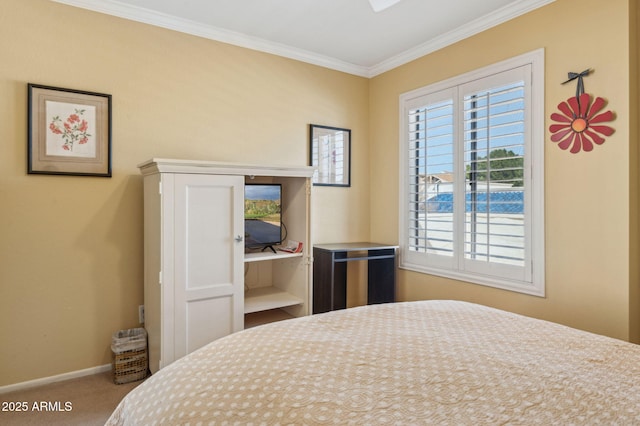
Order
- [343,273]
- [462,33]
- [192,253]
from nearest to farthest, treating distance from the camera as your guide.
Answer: [192,253] → [462,33] → [343,273]

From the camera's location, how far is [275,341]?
4.25 ft

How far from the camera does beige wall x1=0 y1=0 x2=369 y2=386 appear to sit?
2271mm

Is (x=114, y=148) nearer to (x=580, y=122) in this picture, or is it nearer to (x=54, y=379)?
(x=54, y=379)

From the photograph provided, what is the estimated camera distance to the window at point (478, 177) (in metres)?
2.46

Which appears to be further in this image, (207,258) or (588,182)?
(207,258)

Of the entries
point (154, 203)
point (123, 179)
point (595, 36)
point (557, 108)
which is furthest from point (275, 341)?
point (595, 36)

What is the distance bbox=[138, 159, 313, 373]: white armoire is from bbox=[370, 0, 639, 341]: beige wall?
5.72ft

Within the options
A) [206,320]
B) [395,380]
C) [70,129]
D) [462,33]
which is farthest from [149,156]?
[462,33]

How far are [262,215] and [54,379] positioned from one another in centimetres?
171

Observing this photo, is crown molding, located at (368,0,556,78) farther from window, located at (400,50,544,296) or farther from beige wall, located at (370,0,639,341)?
window, located at (400,50,544,296)

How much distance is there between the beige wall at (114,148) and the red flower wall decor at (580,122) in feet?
6.92

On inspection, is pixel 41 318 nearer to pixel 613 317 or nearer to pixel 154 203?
pixel 154 203

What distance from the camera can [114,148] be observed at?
2551 mm

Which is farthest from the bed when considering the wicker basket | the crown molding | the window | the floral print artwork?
the crown molding
